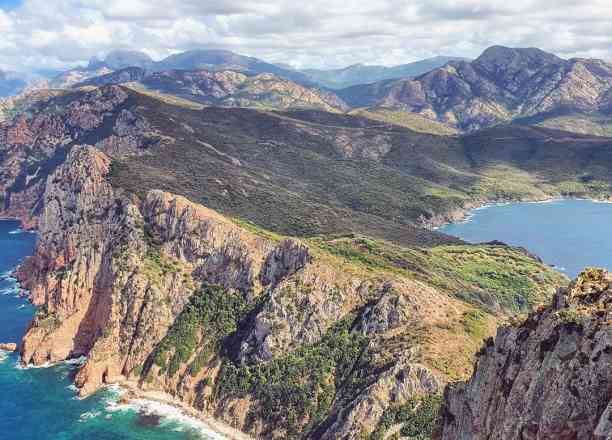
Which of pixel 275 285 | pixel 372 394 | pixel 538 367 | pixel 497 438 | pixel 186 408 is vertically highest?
pixel 538 367

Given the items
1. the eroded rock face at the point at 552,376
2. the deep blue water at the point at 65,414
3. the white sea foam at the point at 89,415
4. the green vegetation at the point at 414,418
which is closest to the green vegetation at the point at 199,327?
the deep blue water at the point at 65,414

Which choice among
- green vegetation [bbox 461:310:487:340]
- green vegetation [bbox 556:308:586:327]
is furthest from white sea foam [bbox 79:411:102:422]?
green vegetation [bbox 556:308:586:327]

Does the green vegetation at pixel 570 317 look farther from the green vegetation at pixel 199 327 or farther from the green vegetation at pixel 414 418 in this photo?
the green vegetation at pixel 199 327

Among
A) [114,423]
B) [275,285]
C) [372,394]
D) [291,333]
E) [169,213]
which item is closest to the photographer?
[372,394]

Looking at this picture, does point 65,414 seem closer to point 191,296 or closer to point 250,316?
point 191,296

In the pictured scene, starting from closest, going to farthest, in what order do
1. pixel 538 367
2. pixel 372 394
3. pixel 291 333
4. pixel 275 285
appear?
pixel 538 367
pixel 372 394
pixel 291 333
pixel 275 285

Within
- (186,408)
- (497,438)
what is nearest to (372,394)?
(186,408)

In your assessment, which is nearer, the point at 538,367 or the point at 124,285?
the point at 538,367

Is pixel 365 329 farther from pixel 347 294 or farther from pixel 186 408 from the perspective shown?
pixel 186 408
